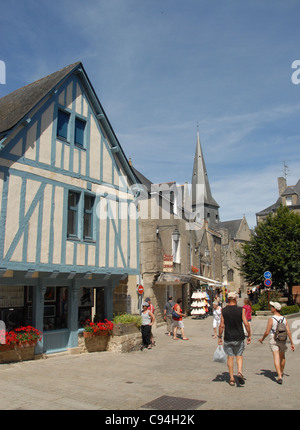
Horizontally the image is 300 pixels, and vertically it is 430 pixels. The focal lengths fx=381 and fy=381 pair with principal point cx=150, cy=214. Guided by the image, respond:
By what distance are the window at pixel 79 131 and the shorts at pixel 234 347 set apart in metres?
6.83

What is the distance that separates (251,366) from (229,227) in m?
59.0

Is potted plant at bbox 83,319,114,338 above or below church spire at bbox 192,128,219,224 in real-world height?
below

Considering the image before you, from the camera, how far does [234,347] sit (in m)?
6.23

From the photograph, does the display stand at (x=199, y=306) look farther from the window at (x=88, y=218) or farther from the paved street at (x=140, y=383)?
the window at (x=88, y=218)

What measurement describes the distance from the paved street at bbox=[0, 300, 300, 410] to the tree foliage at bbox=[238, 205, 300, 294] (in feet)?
46.8

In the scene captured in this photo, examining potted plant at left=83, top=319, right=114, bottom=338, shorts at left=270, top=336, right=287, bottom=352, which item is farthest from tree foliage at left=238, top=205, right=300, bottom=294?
shorts at left=270, top=336, right=287, bottom=352

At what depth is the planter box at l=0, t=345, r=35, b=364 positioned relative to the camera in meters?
8.06

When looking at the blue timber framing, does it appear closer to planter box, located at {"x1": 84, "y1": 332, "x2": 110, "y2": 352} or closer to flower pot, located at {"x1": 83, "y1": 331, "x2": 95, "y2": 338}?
flower pot, located at {"x1": 83, "y1": 331, "x2": 95, "y2": 338}

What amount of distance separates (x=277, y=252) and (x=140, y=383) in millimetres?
18705

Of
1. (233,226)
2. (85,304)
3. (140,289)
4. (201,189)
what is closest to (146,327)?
(85,304)

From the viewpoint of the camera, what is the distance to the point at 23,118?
8789 millimetres

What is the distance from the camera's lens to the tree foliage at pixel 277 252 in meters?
23.4

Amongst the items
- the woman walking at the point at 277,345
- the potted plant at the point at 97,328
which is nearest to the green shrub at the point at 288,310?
the potted plant at the point at 97,328

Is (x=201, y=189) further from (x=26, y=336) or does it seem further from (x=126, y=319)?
(x=26, y=336)
